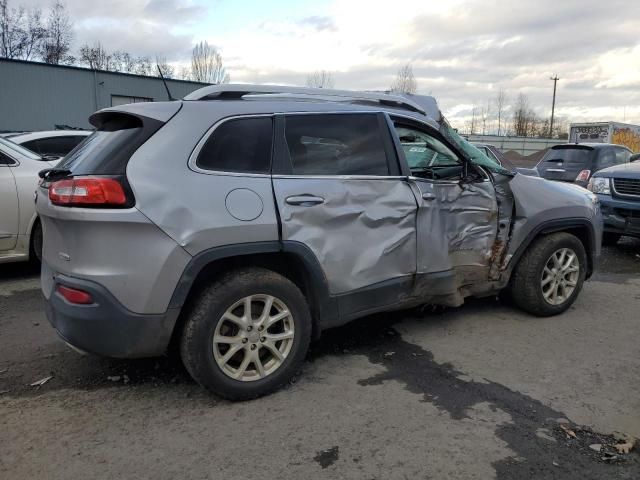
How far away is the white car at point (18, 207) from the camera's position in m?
5.72

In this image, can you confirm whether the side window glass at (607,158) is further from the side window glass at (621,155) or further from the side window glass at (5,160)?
the side window glass at (5,160)

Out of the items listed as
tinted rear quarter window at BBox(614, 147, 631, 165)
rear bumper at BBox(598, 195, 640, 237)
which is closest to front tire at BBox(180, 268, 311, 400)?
rear bumper at BBox(598, 195, 640, 237)

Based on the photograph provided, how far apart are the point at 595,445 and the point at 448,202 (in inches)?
76.9

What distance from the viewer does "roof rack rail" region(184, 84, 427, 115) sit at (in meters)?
3.53

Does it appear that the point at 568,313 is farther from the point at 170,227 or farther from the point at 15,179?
the point at 15,179

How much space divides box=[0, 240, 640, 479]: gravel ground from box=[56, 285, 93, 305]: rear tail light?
0.70 m

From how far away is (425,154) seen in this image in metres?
4.40

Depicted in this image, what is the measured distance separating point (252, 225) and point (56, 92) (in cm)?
2802

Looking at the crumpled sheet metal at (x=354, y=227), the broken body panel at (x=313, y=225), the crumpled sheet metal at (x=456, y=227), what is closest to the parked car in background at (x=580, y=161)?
the broken body panel at (x=313, y=225)

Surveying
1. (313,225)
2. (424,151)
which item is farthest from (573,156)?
(313,225)

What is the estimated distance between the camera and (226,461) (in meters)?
2.70

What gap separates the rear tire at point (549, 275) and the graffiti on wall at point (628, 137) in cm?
2531

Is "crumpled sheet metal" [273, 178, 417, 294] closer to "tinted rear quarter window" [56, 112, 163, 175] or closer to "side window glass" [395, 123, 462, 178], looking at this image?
"side window glass" [395, 123, 462, 178]

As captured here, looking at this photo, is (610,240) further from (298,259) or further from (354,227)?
(298,259)
